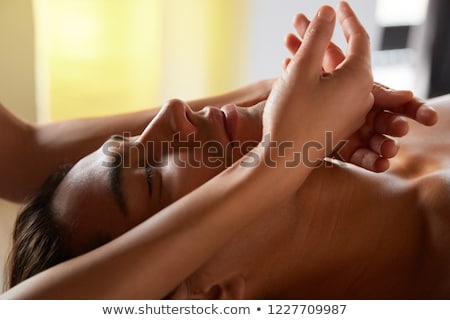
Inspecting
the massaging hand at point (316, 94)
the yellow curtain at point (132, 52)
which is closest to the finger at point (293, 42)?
the massaging hand at point (316, 94)

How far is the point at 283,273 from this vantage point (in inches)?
34.4

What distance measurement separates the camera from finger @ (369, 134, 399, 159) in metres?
0.88

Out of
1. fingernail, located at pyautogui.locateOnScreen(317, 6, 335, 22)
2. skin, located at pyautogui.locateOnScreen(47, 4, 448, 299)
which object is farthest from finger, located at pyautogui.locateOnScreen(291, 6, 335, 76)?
skin, located at pyautogui.locateOnScreen(47, 4, 448, 299)

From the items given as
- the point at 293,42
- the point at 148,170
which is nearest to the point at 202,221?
the point at 148,170

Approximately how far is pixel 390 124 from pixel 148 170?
327mm

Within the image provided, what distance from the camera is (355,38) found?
0.83 m

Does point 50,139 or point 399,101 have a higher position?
point 399,101

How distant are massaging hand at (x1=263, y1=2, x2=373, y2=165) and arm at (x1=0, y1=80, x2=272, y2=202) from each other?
1.10 ft

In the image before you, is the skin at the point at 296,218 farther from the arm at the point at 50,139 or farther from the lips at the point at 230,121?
the arm at the point at 50,139

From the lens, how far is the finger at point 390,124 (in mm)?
868

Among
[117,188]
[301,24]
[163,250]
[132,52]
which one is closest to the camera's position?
[163,250]

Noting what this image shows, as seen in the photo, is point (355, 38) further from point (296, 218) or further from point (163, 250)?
point (163, 250)
